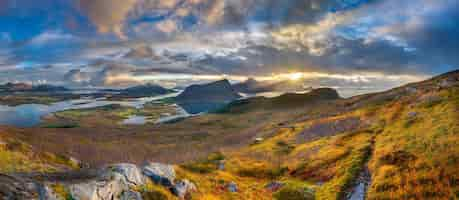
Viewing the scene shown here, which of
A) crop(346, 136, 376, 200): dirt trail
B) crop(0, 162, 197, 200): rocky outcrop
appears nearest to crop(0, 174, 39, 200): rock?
crop(0, 162, 197, 200): rocky outcrop

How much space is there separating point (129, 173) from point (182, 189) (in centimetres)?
870

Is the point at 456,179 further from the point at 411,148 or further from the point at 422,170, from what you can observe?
the point at 411,148

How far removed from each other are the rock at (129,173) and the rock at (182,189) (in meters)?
5.17

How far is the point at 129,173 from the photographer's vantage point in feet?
105

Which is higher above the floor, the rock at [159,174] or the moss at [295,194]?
the rock at [159,174]

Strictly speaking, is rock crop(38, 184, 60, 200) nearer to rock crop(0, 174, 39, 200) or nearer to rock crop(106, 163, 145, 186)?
rock crop(0, 174, 39, 200)

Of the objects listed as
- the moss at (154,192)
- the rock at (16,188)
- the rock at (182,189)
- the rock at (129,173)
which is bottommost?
the rock at (182,189)

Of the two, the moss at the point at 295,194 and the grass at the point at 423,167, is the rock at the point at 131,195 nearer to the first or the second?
the moss at the point at 295,194

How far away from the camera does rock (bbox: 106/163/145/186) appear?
31.1 metres

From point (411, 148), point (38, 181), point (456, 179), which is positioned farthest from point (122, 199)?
point (411, 148)

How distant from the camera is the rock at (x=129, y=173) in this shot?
3108cm

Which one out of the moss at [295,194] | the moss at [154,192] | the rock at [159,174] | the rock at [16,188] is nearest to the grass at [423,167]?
the moss at [295,194]

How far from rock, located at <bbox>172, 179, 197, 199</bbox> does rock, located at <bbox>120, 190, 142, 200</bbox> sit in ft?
22.3

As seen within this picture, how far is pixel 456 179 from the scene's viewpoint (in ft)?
154
